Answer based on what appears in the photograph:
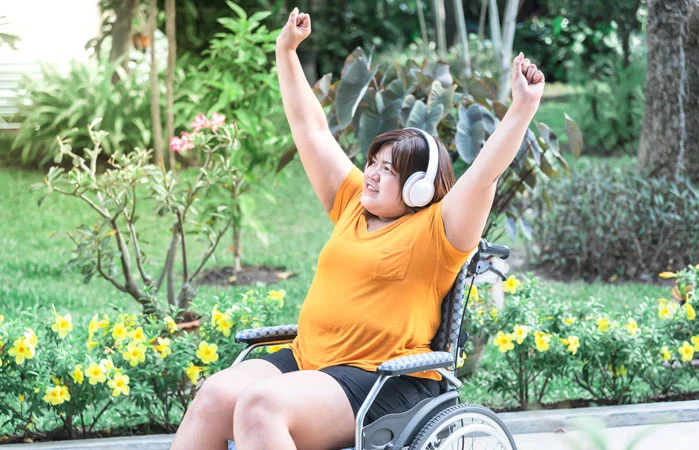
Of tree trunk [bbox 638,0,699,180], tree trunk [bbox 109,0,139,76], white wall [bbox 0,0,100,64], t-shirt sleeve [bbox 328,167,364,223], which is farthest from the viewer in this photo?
white wall [bbox 0,0,100,64]

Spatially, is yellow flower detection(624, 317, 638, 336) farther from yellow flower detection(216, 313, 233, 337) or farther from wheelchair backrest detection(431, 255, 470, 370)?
yellow flower detection(216, 313, 233, 337)

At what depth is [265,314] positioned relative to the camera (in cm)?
352

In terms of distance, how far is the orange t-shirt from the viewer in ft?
8.14

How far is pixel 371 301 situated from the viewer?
8.18 ft

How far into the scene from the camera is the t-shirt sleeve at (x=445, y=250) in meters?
2.47

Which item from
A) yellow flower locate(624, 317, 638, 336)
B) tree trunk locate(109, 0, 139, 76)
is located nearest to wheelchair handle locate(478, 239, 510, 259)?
yellow flower locate(624, 317, 638, 336)

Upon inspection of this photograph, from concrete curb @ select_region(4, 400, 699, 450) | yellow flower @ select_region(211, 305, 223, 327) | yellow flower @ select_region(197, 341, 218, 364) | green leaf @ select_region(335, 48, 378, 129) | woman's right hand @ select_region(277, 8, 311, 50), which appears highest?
woman's right hand @ select_region(277, 8, 311, 50)

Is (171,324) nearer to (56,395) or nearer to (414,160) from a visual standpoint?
(56,395)

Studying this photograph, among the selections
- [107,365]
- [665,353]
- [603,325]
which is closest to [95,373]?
[107,365]

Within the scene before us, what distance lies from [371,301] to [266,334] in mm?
415

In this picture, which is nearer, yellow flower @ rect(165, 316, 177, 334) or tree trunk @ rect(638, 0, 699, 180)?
yellow flower @ rect(165, 316, 177, 334)

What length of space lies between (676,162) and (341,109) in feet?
10.3

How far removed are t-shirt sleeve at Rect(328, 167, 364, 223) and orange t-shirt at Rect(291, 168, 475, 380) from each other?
0.69 ft

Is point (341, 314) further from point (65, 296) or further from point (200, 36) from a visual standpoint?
point (200, 36)
